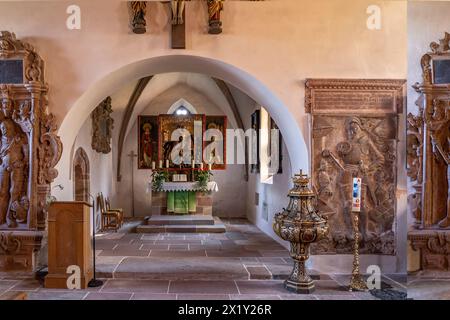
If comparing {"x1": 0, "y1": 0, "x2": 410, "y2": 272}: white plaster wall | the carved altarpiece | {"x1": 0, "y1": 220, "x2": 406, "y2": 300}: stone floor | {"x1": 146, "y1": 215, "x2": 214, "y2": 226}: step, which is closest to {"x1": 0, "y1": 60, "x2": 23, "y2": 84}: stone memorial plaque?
the carved altarpiece

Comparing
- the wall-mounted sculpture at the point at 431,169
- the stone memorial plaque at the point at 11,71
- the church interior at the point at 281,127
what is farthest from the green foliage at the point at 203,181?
the wall-mounted sculpture at the point at 431,169

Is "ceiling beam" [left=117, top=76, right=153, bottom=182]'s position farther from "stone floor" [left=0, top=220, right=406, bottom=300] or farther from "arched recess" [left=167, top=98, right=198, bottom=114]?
"stone floor" [left=0, top=220, right=406, bottom=300]

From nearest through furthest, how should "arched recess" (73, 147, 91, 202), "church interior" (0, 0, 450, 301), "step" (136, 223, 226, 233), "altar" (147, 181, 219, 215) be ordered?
"church interior" (0, 0, 450, 301)
"arched recess" (73, 147, 91, 202)
"step" (136, 223, 226, 233)
"altar" (147, 181, 219, 215)

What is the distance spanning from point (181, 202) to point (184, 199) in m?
0.11

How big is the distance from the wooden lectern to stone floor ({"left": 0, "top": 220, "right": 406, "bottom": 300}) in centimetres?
32

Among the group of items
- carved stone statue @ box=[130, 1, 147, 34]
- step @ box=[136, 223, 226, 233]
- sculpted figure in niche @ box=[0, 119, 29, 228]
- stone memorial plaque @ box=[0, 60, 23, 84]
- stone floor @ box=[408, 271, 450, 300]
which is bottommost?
step @ box=[136, 223, 226, 233]

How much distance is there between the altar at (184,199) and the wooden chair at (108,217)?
3.58 feet

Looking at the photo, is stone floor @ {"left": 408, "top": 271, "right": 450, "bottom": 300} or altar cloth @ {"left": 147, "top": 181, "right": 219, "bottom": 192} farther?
altar cloth @ {"left": 147, "top": 181, "right": 219, "bottom": 192}

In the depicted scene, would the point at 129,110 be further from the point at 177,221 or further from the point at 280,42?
the point at 280,42

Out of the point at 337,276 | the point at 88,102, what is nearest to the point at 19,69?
the point at 88,102

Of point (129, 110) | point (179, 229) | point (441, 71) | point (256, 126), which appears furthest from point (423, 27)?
point (129, 110)

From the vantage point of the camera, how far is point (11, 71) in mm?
5754

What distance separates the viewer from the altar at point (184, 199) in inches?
413

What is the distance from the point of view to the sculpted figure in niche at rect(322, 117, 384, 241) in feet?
19.5
